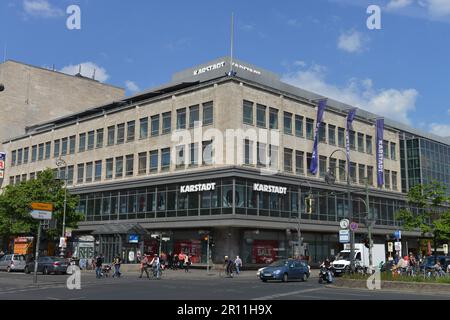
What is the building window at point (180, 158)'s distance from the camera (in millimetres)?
55438

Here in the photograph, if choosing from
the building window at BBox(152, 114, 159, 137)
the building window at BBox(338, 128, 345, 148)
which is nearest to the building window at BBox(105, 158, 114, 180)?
the building window at BBox(152, 114, 159, 137)

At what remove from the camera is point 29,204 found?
55.0m

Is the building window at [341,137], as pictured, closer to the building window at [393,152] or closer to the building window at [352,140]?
the building window at [352,140]

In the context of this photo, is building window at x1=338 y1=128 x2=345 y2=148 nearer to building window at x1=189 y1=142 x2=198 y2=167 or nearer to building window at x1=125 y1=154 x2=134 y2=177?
building window at x1=189 y1=142 x2=198 y2=167

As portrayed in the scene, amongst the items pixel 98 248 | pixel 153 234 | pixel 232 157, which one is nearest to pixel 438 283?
pixel 232 157

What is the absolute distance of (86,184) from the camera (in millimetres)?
66625

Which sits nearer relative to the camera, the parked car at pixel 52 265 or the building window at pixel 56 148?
the parked car at pixel 52 265

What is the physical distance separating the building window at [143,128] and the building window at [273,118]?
562 inches

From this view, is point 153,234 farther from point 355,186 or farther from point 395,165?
point 395,165

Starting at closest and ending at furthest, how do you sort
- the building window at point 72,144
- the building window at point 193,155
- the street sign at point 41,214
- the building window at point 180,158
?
the street sign at point 41,214
the building window at point 193,155
the building window at point 180,158
the building window at point 72,144


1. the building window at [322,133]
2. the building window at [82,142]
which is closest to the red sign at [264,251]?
the building window at [322,133]

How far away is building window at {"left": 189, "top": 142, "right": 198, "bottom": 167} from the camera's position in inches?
2131

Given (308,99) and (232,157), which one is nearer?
(232,157)

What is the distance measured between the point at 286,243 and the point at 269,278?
76.8ft
